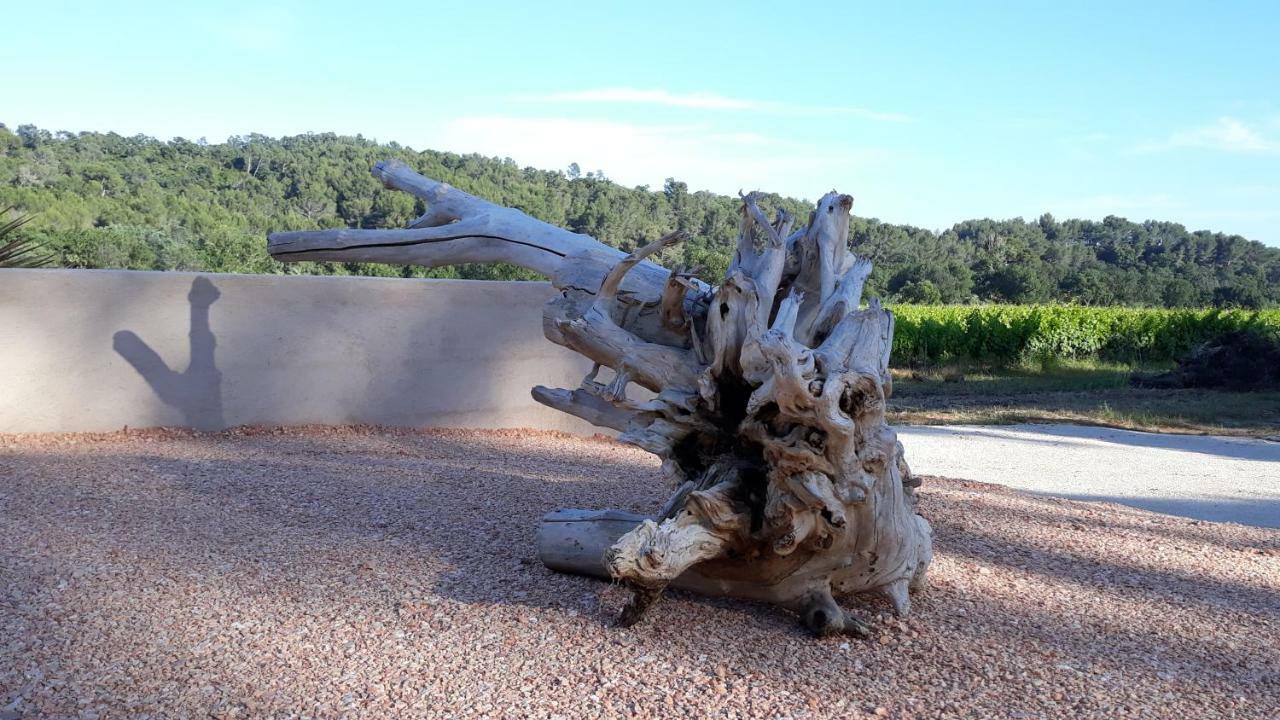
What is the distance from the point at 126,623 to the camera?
3.34 m

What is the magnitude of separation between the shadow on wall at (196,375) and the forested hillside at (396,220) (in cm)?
724

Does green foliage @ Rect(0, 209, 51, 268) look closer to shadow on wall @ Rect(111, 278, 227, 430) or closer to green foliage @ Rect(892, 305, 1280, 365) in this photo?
shadow on wall @ Rect(111, 278, 227, 430)

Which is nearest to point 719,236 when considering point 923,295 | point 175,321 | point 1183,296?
point 923,295

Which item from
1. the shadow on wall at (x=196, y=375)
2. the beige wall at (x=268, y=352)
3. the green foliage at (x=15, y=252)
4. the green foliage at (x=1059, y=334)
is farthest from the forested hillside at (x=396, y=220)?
the green foliage at (x=15, y=252)

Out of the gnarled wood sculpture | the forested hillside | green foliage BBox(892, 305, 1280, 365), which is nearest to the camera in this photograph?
the gnarled wood sculpture

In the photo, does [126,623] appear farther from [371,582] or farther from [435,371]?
[435,371]

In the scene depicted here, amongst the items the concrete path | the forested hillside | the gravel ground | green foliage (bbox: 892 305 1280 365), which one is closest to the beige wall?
the gravel ground

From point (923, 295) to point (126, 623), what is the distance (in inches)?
1499

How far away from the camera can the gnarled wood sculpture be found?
337 centimetres

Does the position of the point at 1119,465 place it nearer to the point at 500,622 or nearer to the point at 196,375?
the point at 500,622

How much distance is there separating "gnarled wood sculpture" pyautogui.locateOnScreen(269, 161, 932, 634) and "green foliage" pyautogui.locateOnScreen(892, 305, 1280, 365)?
1728 cm

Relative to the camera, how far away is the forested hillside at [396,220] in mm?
24031

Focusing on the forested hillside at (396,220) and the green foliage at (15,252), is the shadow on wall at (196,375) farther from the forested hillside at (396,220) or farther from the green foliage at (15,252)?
the forested hillside at (396,220)

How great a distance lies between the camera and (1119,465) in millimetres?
9469
